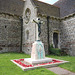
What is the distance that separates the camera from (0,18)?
14.1 m

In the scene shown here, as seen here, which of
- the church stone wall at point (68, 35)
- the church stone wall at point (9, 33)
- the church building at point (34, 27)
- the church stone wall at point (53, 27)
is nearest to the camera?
the church stone wall at point (68, 35)

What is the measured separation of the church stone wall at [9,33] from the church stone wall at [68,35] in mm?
7544

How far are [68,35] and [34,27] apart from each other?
5183 millimetres

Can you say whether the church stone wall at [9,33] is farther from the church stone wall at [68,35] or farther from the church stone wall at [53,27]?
the church stone wall at [68,35]

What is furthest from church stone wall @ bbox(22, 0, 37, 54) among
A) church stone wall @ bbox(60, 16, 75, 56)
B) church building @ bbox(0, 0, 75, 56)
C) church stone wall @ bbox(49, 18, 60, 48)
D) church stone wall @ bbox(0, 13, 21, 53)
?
church stone wall @ bbox(60, 16, 75, 56)

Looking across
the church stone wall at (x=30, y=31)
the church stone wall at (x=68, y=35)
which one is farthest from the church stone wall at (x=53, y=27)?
the church stone wall at (x=30, y=31)

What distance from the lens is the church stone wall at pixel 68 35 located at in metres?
12.1

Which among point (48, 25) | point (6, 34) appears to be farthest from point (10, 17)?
point (48, 25)

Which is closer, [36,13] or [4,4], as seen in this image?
[36,13]

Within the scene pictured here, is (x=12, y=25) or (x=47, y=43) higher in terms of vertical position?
(x=12, y=25)

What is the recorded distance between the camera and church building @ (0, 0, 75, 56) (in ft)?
41.0

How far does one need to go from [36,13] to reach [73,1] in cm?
682

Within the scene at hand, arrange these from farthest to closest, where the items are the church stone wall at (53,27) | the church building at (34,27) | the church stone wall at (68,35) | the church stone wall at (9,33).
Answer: the church stone wall at (9,33) → the church stone wall at (53,27) → the church building at (34,27) → the church stone wall at (68,35)

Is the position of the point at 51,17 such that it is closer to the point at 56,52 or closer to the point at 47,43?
the point at 47,43
